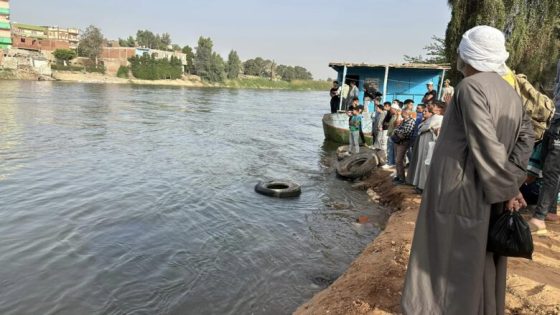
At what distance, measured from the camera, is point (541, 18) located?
2014 centimetres

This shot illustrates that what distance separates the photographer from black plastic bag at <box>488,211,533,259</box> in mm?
2488

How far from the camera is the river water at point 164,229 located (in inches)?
205

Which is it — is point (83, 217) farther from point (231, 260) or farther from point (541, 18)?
point (541, 18)

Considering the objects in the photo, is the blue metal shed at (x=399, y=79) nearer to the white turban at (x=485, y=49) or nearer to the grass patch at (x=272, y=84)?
the white turban at (x=485, y=49)

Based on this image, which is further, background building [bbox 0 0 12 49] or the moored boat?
background building [bbox 0 0 12 49]

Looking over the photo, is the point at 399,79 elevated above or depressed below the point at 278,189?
above

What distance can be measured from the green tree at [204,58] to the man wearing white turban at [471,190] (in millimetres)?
91615

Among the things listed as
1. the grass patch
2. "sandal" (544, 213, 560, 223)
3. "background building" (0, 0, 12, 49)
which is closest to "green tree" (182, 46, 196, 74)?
the grass patch

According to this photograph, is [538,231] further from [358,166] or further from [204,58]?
[204,58]

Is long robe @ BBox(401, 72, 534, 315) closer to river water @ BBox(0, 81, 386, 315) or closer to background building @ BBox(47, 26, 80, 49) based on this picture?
river water @ BBox(0, 81, 386, 315)

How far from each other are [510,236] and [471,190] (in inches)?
13.0

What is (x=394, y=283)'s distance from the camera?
407cm

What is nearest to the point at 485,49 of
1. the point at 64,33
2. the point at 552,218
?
the point at 552,218

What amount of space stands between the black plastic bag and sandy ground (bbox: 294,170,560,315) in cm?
121
